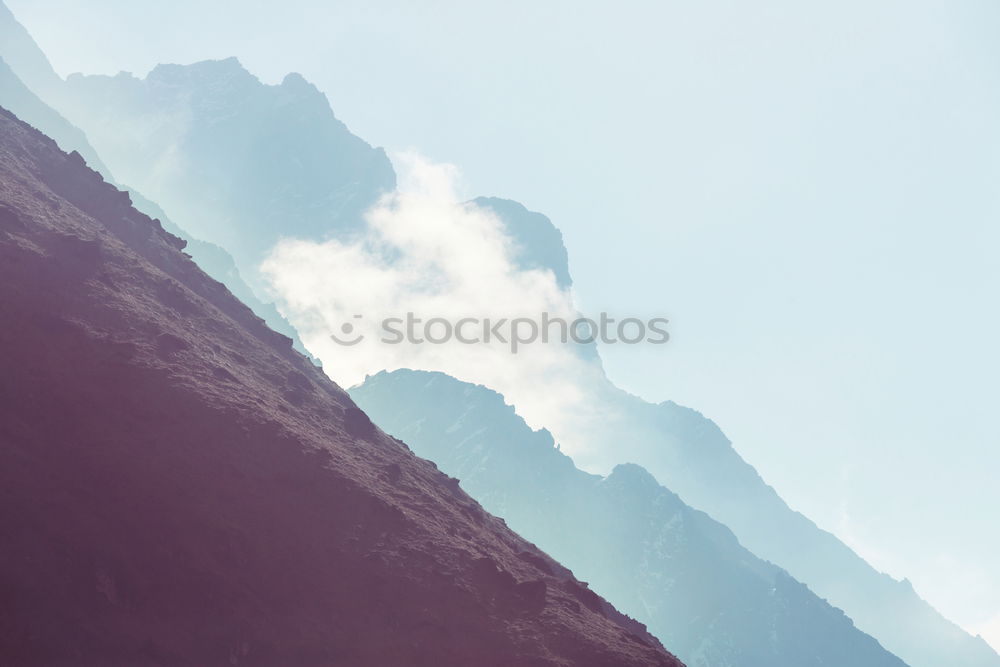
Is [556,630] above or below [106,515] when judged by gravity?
above

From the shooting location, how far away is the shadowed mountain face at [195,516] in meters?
31.9

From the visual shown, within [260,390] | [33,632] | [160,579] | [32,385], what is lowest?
[33,632]

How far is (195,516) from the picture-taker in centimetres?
3741

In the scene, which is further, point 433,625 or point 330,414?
point 330,414

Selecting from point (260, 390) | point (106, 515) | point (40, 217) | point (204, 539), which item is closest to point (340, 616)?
point (204, 539)

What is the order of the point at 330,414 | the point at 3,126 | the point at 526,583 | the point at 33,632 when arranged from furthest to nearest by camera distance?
1. the point at 3,126
2. the point at 330,414
3. the point at 526,583
4. the point at 33,632

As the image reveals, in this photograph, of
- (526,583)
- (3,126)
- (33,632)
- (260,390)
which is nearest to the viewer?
(33,632)

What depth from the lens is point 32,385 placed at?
3825 cm

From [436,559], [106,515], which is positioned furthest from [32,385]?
[436,559]

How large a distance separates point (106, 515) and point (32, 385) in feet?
32.7

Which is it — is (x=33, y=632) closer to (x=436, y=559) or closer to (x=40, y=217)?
(x=436, y=559)

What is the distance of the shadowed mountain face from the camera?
31922mm

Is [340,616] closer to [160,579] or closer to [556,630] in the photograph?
[160,579]

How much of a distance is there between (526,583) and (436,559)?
23.6ft
